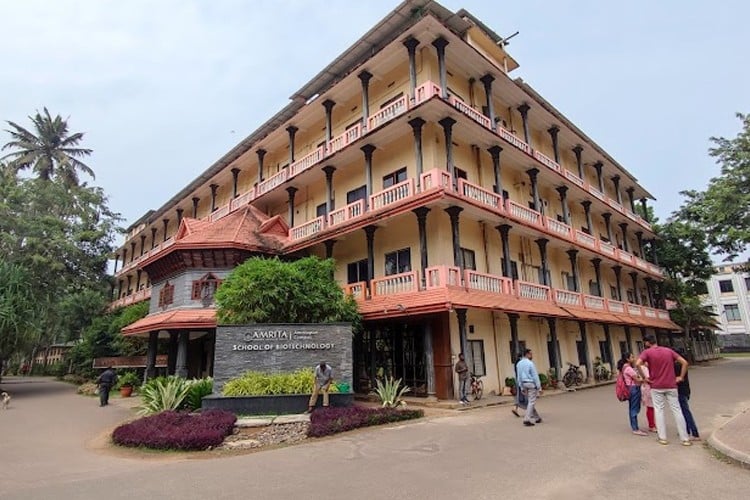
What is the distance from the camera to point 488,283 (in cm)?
1584

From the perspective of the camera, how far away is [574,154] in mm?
27172

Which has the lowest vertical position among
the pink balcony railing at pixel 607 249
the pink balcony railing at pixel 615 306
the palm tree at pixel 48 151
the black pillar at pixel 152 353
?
the black pillar at pixel 152 353

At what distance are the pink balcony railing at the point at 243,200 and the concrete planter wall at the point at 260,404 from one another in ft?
48.1

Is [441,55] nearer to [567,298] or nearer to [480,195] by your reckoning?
[480,195]

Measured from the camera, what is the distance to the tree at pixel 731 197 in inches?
932

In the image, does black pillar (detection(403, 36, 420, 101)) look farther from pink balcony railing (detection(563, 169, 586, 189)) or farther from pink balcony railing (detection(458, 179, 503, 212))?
pink balcony railing (detection(563, 169, 586, 189))

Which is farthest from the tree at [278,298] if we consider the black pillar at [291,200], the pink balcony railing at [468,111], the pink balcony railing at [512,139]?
the pink balcony railing at [512,139]

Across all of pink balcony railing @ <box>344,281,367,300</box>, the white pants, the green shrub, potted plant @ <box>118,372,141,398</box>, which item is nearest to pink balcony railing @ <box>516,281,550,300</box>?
pink balcony railing @ <box>344,281,367,300</box>

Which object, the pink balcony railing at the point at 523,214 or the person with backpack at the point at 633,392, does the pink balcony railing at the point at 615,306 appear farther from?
the person with backpack at the point at 633,392

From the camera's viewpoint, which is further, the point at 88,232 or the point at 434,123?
the point at 88,232

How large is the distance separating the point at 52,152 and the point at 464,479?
155ft

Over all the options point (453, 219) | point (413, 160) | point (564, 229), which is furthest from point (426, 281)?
point (564, 229)

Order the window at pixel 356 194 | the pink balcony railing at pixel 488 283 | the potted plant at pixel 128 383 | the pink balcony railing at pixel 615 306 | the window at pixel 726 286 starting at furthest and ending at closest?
the window at pixel 726 286 < the pink balcony railing at pixel 615 306 < the potted plant at pixel 128 383 < the window at pixel 356 194 < the pink balcony railing at pixel 488 283

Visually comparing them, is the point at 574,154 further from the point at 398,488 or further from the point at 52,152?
the point at 52,152
